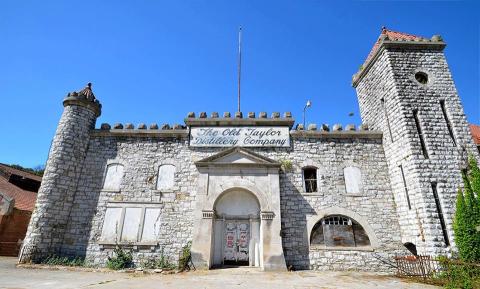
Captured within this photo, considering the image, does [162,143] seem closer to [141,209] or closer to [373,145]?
[141,209]

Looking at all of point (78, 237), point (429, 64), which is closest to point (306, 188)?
point (429, 64)

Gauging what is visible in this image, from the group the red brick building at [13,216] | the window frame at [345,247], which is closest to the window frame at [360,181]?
the window frame at [345,247]

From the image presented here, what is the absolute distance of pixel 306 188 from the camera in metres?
12.9

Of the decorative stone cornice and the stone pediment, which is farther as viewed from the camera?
the decorative stone cornice

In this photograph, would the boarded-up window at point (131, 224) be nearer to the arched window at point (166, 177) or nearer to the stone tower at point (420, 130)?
the arched window at point (166, 177)

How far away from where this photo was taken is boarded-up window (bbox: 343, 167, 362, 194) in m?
12.7

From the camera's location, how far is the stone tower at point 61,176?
1155 centimetres

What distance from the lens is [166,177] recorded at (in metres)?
13.2

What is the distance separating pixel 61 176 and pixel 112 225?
341 centimetres

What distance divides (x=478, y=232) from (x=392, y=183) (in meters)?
3.56

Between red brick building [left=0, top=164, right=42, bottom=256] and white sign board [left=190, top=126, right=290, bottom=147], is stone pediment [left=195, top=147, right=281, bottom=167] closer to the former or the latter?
white sign board [left=190, top=126, right=290, bottom=147]

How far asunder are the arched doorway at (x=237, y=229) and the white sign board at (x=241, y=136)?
2651 millimetres

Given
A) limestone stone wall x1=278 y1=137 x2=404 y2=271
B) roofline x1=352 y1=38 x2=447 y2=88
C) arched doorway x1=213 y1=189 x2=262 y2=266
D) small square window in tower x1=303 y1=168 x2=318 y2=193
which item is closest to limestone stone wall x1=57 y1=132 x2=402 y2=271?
limestone stone wall x1=278 y1=137 x2=404 y2=271

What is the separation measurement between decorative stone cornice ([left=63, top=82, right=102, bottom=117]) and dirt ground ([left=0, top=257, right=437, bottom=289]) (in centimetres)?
788
